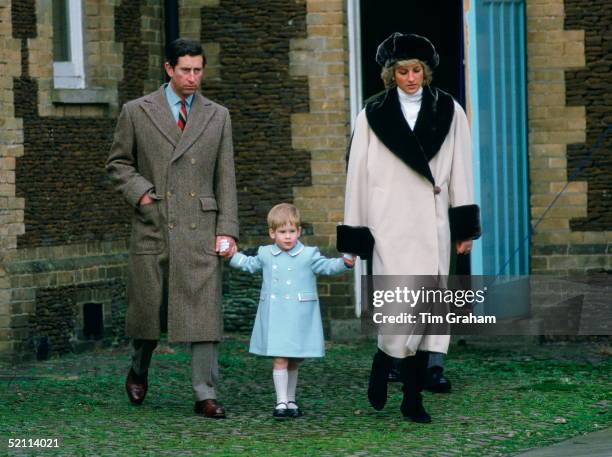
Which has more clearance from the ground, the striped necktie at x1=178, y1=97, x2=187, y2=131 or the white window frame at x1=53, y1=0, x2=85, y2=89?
the white window frame at x1=53, y1=0, x2=85, y2=89

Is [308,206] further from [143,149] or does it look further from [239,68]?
[143,149]

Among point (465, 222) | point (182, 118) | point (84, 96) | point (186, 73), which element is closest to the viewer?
point (465, 222)

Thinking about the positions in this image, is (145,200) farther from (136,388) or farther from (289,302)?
(136,388)

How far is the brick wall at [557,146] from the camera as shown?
1259 centimetres

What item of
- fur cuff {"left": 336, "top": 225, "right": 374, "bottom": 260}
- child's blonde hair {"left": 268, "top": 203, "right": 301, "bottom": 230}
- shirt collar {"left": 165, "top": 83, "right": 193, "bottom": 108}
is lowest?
fur cuff {"left": 336, "top": 225, "right": 374, "bottom": 260}

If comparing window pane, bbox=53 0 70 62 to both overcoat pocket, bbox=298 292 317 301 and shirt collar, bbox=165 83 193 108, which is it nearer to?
shirt collar, bbox=165 83 193 108

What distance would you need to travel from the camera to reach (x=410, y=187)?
8.36 meters

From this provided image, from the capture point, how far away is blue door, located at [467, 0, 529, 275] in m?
11.9

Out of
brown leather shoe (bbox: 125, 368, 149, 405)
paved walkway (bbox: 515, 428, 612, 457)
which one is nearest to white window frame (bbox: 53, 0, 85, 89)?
brown leather shoe (bbox: 125, 368, 149, 405)

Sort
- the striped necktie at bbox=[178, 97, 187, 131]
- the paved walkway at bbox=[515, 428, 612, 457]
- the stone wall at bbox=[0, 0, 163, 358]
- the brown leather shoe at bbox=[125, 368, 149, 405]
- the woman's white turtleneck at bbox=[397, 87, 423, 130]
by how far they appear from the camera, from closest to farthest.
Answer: the paved walkway at bbox=[515, 428, 612, 457]
the woman's white turtleneck at bbox=[397, 87, 423, 130]
the striped necktie at bbox=[178, 97, 187, 131]
the brown leather shoe at bbox=[125, 368, 149, 405]
the stone wall at bbox=[0, 0, 163, 358]

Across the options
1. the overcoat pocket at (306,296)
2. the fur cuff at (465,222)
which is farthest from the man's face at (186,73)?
the fur cuff at (465,222)

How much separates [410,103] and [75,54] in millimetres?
5123

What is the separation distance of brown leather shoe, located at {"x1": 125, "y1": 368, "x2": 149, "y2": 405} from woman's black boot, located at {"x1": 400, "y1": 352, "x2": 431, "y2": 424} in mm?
1679

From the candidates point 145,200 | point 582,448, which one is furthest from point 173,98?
point 582,448
